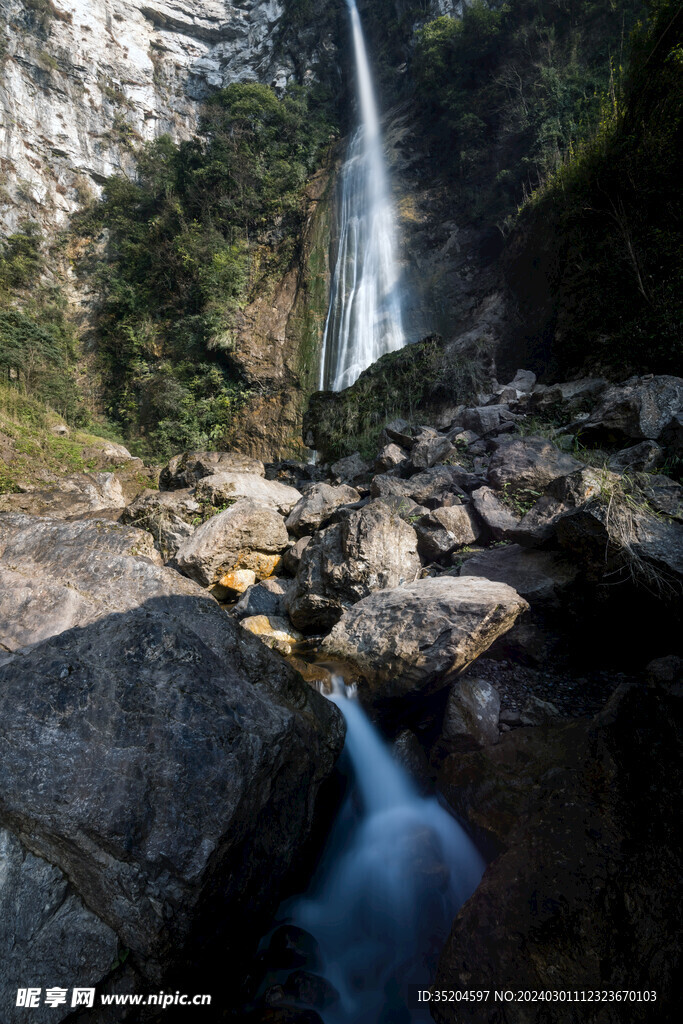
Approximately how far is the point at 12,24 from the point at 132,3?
702cm

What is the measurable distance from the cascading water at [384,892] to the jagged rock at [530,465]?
3087 millimetres

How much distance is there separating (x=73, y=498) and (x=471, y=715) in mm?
8884

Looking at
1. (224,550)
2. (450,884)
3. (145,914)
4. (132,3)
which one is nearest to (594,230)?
(224,550)

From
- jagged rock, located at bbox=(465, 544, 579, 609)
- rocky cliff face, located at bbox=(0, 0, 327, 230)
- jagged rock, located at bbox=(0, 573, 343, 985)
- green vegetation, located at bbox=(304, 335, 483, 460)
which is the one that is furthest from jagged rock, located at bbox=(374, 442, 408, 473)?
rocky cliff face, located at bbox=(0, 0, 327, 230)

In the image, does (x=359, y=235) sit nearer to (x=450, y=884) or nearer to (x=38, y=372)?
(x=38, y=372)

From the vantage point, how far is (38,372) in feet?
50.2

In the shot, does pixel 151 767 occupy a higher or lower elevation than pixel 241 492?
lower

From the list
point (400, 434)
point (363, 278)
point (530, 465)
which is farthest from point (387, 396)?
point (363, 278)

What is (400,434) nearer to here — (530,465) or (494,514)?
(530,465)

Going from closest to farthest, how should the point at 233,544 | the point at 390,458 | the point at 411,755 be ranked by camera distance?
the point at 411,755 < the point at 233,544 < the point at 390,458

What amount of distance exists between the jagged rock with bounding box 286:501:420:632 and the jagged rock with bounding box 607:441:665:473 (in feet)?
7.08

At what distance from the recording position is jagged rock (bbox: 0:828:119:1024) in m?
1.45

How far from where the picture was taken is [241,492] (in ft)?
24.8

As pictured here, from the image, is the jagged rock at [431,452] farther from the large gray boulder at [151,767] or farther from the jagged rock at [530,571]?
the large gray boulder at [151,767]
